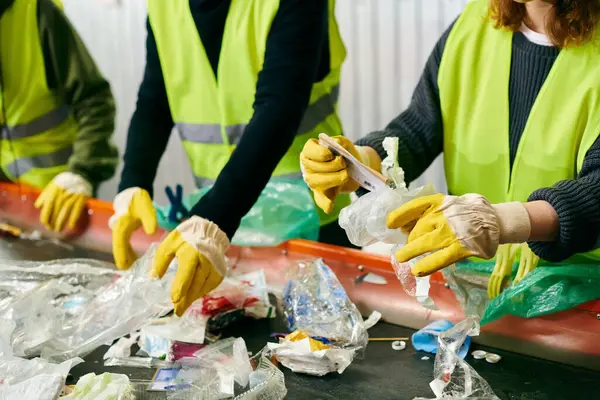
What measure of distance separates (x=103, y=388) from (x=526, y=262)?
767 millimetres

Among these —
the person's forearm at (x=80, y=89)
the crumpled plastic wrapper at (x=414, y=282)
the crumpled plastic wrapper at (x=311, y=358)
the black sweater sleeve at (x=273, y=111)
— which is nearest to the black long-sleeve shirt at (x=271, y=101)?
the black sweater sleeve at (x=273, y=111)

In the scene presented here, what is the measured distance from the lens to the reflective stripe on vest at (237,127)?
1.78 meters

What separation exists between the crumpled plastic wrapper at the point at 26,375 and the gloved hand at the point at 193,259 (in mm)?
213

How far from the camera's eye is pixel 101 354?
130 cm

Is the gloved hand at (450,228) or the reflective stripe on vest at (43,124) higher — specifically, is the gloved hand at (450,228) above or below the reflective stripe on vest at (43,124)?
above

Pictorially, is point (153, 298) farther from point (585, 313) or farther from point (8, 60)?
point (8, 60)

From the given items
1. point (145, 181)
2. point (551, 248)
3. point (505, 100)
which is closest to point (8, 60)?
point (145, 181)

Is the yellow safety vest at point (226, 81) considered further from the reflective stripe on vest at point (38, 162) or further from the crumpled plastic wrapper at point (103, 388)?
the crumpled plastic wrapper at point (103, 388)

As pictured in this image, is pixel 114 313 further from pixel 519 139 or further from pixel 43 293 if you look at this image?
pixel 519 139

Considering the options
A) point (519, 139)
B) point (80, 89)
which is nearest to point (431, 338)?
point (519, 139)

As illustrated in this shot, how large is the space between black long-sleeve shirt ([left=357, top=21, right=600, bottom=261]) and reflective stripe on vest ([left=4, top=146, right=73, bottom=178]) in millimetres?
1263

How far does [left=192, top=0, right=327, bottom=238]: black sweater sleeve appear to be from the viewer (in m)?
1.47

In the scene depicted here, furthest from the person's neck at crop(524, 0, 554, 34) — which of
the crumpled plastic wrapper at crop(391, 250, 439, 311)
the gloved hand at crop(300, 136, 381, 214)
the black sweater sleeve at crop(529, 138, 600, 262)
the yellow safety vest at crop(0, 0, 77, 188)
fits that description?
the yellow safety vest at crop(0, 0, 77, 188)

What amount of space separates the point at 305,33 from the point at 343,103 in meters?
0.65
